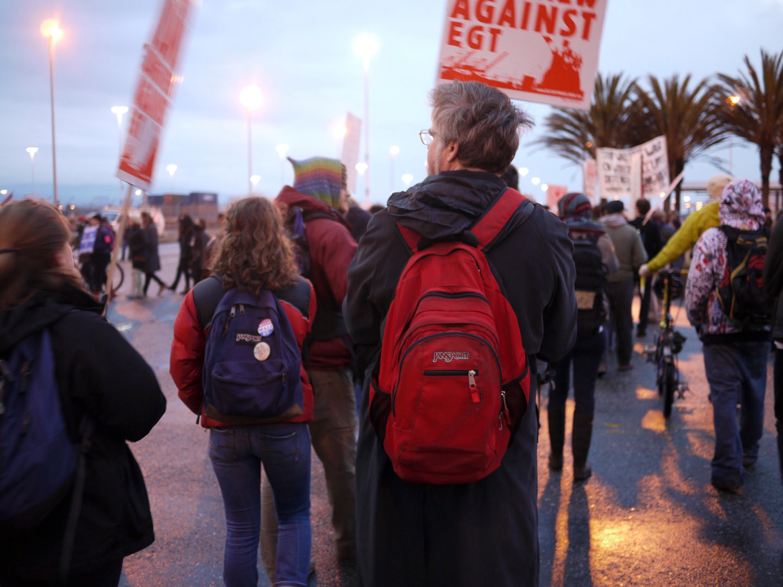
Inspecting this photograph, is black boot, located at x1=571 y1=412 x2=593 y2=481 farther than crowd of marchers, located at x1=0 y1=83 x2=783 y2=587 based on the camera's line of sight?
Yes

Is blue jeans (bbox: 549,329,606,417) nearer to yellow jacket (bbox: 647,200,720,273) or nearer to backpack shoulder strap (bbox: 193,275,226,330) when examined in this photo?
yellow jacket (bbox: 647,200,720,273)

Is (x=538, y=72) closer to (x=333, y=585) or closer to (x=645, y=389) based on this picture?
(x=333, y=585)

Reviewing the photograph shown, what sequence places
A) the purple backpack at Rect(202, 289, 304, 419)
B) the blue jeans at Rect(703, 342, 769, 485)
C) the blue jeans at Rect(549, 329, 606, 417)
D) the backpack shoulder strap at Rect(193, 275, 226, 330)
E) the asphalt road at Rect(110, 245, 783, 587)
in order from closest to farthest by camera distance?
the purple backpack at Rect(202, 289, 304, 419)
the backpack shoulder strap at Rect(193, 275, 226, 330)
the asphalt road at Rect(110, 245, 783, 587)
the blue jeans at Rect(703, 342, 769, 485)
the blue jeans at Rect(549, 329, 606, 417)

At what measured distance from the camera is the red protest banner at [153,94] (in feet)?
14.4

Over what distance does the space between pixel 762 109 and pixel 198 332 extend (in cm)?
2668

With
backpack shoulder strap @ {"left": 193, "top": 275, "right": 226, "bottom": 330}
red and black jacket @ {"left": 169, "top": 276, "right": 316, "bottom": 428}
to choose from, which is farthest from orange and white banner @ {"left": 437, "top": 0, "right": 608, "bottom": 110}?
backpack shoulder strap @ {"left": 193, "top": 275, "right": 226, "bottom": 330}

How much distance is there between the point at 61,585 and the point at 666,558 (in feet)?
10.5

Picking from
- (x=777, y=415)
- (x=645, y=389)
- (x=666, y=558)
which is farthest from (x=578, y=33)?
(x=645, y=389)

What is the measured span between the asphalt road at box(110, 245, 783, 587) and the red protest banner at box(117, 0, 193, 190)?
208 cm

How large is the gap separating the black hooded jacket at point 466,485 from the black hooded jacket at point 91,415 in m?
0.71

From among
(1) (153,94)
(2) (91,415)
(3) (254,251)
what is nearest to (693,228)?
(1) (153,94)

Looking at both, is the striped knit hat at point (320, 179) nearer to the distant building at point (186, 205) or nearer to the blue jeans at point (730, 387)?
the blue jeans at point (730, 387)

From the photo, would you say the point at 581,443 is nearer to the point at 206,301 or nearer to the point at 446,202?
the point at 206,301

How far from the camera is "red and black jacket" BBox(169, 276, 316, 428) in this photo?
3.40 m
